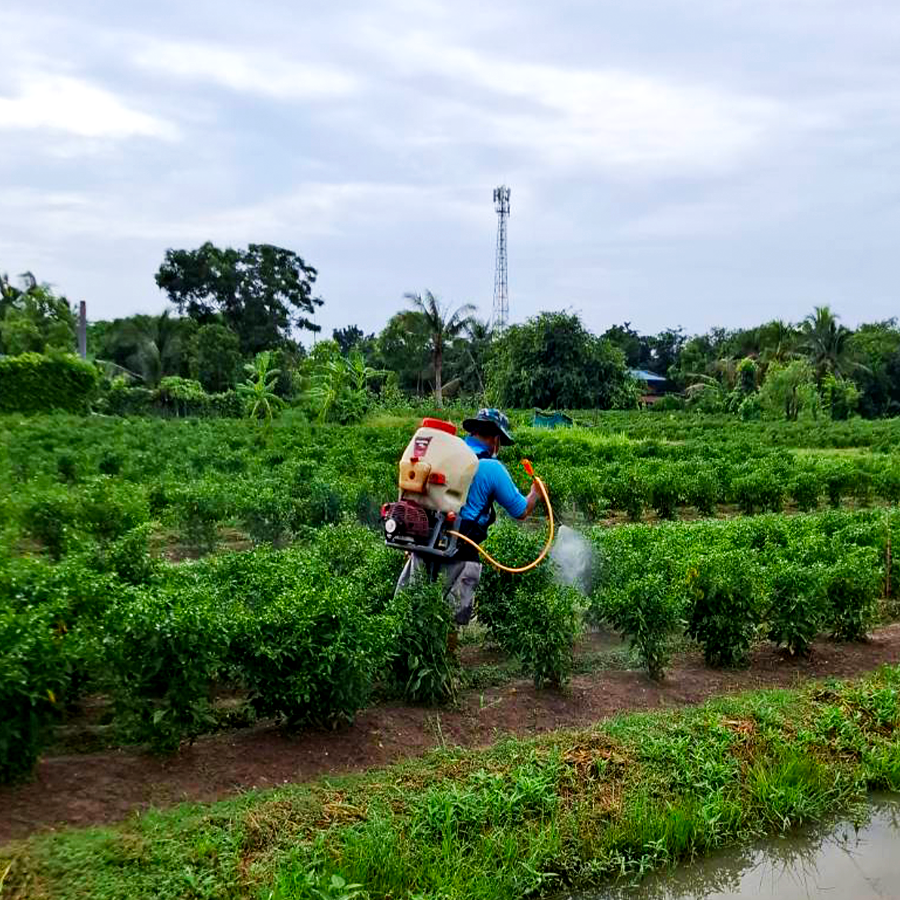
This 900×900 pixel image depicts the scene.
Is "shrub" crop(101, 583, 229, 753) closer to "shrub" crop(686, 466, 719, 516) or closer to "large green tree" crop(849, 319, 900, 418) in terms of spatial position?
"shrub" crop(686, 466, 719, 516)

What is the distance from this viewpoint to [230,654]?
14.9 feet

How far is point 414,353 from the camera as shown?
53.2 metres

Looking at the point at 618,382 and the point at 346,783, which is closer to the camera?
the point at 346,783

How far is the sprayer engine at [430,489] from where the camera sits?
5570 millimetres

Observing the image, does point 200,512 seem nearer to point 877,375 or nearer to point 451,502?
point 451,502

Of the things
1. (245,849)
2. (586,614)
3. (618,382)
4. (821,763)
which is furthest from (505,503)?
(618,382)

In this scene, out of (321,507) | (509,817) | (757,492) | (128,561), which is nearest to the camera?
(509,817)

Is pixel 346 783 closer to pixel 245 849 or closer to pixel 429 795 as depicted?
pixel 429 795

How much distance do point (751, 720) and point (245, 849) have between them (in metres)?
3.06

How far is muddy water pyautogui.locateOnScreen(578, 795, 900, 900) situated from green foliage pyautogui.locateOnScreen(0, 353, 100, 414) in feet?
105

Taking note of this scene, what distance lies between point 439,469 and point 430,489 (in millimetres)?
155

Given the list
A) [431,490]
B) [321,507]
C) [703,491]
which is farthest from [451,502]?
[703,491]

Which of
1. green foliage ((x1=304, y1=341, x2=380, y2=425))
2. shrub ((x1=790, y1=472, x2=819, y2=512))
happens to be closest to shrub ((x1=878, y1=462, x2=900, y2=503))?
shrub ((x1=790, y1=472, x2=819, y2=512))

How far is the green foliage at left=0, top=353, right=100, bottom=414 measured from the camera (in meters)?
31.7
